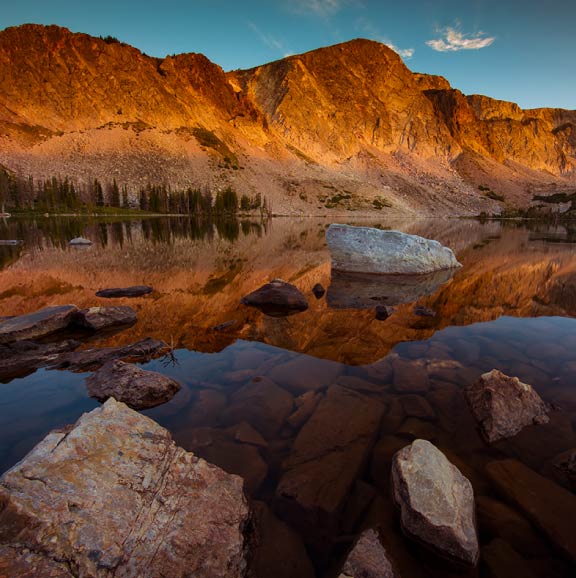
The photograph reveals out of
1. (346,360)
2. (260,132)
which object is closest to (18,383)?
(346,360)

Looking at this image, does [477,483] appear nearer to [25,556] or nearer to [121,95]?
[25,556]

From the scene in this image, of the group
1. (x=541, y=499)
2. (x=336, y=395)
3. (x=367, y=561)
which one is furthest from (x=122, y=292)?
(x=541, y=499)

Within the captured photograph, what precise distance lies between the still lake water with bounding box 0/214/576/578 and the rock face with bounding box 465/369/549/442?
7.0 inches

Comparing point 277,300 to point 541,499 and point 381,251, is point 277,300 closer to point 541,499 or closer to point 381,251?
point 381,251

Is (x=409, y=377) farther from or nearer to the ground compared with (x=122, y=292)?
nearer to the ground

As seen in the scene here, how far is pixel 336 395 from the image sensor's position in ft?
19.7

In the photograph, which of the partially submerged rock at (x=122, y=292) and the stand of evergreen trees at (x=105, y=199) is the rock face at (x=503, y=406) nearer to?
the partially submerged rock at (x=122, y=292)

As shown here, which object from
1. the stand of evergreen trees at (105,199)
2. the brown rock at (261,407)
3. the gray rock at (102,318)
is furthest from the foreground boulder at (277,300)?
the stand of evergreen trees at (105,199)

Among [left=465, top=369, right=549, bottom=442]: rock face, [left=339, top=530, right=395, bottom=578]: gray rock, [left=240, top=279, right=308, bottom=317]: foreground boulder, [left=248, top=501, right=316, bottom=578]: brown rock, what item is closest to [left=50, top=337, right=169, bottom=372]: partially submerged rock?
[left=240, top=279, right=308, bottom=317]: foreground boulder

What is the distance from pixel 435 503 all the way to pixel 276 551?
1.71 m

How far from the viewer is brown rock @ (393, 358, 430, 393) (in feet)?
20.8

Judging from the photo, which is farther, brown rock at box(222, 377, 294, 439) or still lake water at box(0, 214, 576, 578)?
brown rock at box(222, 377, 294, 439)

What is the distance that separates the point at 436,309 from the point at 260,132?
175692mm

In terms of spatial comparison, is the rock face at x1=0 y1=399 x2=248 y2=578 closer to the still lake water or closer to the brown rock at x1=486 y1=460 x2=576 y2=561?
the still lake water
